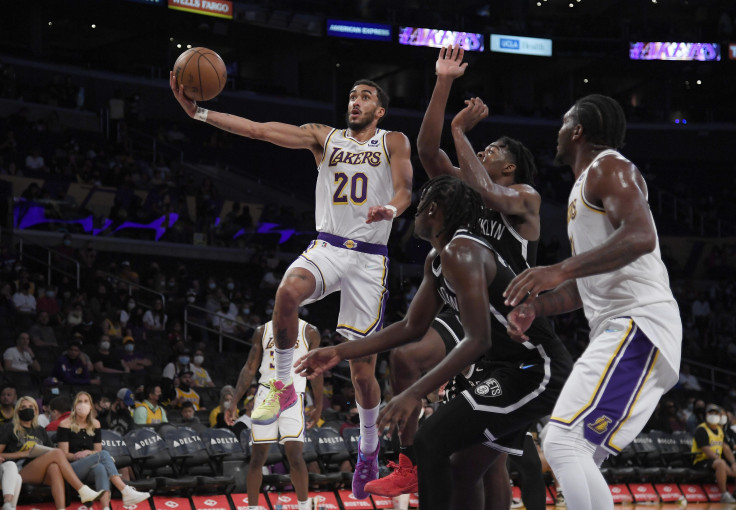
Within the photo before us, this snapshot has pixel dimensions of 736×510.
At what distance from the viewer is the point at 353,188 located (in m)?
6.62

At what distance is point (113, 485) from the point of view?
33.3 feet

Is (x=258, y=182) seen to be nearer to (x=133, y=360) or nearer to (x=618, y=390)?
(x=133, y=360)

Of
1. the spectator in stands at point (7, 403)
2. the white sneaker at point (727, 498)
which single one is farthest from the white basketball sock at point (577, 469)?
the white sneaker at point (727, 498)

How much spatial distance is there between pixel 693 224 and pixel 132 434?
2430 cm

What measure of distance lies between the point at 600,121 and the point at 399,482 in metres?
2.47

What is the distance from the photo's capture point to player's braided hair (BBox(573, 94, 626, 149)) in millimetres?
4305

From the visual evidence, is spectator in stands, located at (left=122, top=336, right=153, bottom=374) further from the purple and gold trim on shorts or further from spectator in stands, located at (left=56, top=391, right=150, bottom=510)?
the purple and gold trim on shorts

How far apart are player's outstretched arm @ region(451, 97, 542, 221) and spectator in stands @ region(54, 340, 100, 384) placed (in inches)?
366

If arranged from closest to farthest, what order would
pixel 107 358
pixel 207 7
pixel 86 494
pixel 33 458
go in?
pixel 86 494 < pixel 33 458 < pixel 107 358 < pixel 207 7

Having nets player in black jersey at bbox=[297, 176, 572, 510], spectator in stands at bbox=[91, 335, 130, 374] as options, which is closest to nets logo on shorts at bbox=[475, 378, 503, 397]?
nets player in black jersey at bbox=[297, 176, 572, 510]

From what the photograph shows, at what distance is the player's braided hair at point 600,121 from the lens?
4305 millimetres

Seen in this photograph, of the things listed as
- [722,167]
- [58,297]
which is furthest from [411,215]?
[722,167]

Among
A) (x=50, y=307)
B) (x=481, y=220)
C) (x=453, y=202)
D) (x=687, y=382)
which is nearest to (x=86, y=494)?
(x=481, y=220)

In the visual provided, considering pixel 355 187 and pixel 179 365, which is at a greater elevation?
pixel 355 187
